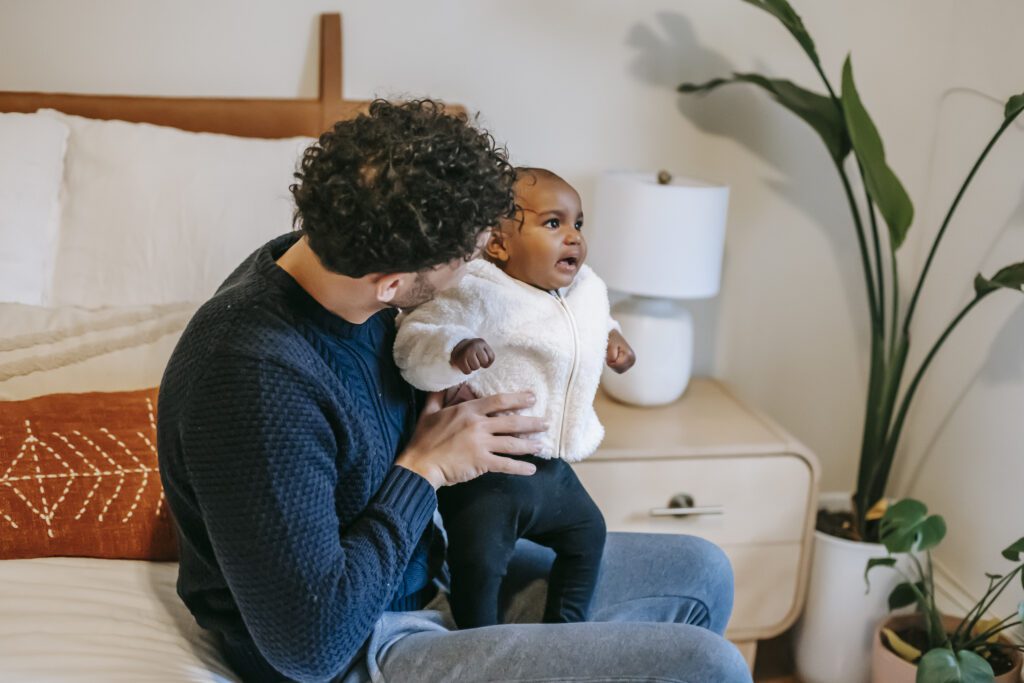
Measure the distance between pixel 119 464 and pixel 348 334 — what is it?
0.47 m

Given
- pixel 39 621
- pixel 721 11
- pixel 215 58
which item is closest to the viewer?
pixel 39 621

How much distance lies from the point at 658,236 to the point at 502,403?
0.72m

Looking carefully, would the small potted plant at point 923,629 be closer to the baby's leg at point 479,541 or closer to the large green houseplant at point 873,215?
the large green houseplant at point 873,215

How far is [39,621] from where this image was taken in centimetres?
117

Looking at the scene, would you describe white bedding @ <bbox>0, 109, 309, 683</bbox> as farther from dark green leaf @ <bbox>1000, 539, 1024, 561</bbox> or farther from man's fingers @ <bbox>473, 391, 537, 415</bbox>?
dark green leaf @ <bbox>1000, 539, 1024, 561</bbox>

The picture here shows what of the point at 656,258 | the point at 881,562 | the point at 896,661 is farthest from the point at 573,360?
the point at 896,661

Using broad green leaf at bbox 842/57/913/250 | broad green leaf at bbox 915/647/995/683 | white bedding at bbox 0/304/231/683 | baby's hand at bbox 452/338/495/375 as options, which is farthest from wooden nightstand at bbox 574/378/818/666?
white bedding at bbox 0/304/231/683

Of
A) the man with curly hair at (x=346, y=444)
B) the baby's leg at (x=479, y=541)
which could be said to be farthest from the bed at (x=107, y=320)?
the baby's leg at (x=479, y=541)

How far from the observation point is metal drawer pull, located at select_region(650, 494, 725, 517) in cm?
178

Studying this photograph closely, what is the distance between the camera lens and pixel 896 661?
174 centimetres

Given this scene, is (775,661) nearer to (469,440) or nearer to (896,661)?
(896,661)

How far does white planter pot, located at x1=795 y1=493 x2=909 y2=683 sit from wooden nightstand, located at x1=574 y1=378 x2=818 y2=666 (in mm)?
61

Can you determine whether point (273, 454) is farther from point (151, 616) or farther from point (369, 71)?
point (369, 71)

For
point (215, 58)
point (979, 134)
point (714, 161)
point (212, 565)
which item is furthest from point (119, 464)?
point (979, 134)
